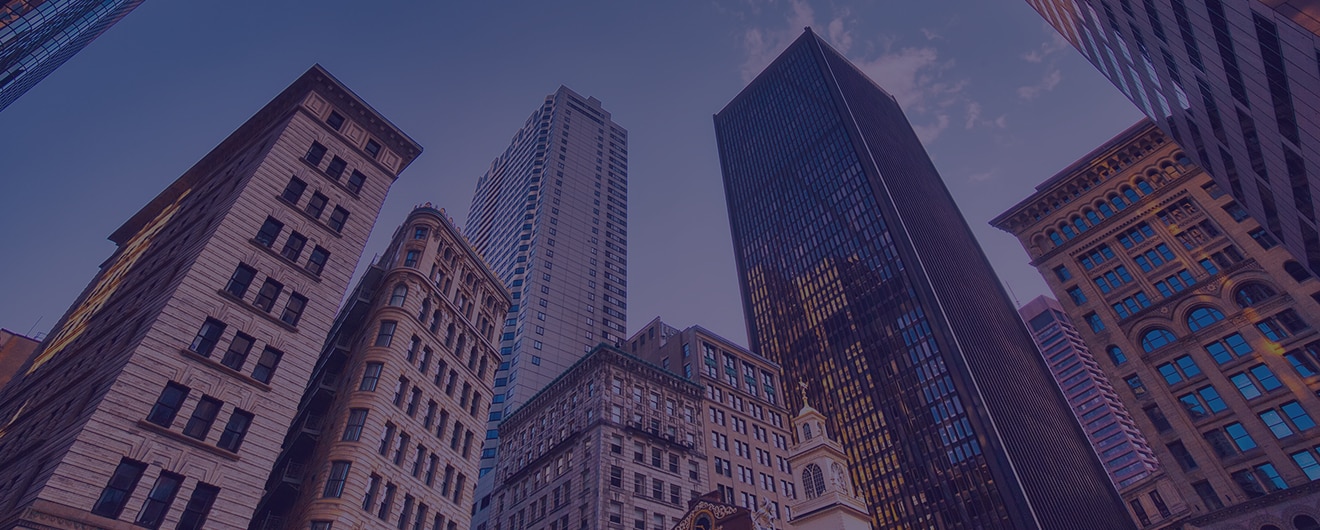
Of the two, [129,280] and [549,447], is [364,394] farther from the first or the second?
[549,447]

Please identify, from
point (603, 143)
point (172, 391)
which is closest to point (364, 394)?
point (172, 391)

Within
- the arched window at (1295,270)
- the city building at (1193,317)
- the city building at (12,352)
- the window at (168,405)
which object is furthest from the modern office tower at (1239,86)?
the city building at (12,352)

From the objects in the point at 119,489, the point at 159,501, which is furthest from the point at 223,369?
the point at 119,489

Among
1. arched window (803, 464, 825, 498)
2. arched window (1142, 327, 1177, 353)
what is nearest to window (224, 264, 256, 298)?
arched window (803, 464, 825, 498)

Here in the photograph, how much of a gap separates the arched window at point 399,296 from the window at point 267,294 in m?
10.3

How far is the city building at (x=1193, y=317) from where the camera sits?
48.1 m

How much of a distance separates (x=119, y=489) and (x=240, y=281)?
41.8 ft

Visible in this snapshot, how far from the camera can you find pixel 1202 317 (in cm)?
5572

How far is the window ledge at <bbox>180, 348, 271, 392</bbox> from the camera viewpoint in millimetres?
32706

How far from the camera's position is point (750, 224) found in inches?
7057

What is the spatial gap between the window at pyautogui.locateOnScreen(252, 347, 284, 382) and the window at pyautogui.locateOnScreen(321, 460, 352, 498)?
7.27 m

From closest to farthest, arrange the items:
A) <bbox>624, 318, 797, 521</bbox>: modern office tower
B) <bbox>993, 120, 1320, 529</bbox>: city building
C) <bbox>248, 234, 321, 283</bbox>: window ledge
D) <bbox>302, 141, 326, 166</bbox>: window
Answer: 1. <bbox>248, 234, 321, 283</bbox>: window ledge
2. <bbox>302, 141, 326, 166</bbox>: window
3. <bbox>993, 120, 1320, 529</bbox>: city building
4. <bbox>624, 318, 797, 521</bbox>: modern office tower

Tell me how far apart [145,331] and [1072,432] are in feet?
475

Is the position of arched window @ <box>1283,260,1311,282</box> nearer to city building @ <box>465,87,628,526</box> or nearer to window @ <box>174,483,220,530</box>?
window @ <box>174,483,220,530</box>
